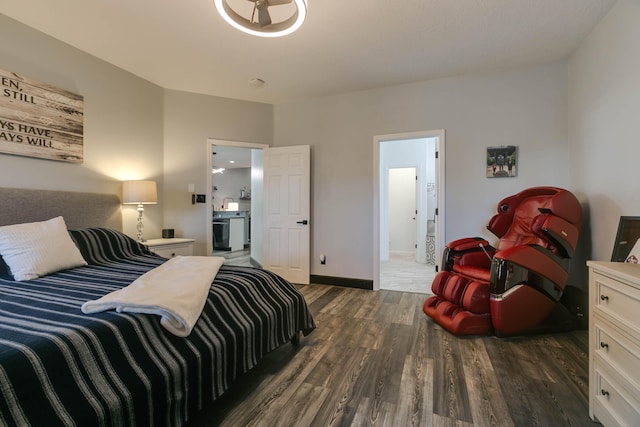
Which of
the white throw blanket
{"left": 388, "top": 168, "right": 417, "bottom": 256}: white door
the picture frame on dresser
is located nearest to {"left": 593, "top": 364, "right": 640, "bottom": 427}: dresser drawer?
the picture frame on dresser

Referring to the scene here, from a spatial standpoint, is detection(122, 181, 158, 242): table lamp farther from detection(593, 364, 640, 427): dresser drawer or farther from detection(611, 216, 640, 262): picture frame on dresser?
detection(611, 216, 640, 262): picture frame on dresser

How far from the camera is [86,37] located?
8.66 feet

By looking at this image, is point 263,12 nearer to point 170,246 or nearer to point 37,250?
point 37,250

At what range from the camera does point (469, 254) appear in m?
2.77

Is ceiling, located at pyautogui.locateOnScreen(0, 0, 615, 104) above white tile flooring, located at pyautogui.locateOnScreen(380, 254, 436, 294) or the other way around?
above

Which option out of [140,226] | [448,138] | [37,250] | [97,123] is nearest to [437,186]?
[448,138]

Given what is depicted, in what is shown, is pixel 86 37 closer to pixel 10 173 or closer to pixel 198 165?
pixel 10 173

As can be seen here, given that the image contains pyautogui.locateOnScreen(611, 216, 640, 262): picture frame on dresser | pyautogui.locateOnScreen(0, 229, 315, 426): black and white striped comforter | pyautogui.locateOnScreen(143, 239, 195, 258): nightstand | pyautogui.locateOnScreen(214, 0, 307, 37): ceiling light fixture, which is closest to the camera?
pyautogui.locateOnScreen(0, 229, 315, 426): black and white striped comforter

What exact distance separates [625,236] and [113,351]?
3114 mm

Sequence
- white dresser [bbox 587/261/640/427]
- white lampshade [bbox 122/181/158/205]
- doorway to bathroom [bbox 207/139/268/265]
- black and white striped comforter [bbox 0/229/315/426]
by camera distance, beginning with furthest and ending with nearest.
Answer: doorway to bathroom [bbox 207/139/268/265], white lampshade [bbox 122/181/158/205], white dresser [bbox 587/261/640/427], black and white striped comforter [bbox 0/229/315/426]

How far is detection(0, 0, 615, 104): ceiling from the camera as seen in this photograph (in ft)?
7.32

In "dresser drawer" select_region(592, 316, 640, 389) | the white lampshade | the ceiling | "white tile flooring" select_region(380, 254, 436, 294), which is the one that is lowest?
"white tile flooring" select_region(380, 254, 436, 294)

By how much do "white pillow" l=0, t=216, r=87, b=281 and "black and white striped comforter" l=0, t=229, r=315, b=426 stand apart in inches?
3.6

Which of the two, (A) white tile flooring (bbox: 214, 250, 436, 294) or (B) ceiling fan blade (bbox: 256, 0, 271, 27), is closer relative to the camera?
(B) ceiling fan blade (bbox: 256, 0, 271, 27)
